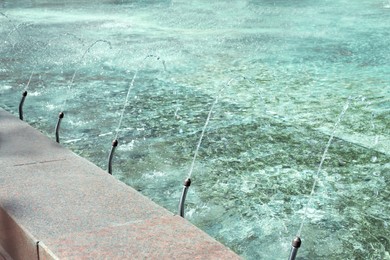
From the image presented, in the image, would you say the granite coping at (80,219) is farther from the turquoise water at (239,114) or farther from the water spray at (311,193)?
the turquoise water at (239,114)

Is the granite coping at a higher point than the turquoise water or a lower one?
higher

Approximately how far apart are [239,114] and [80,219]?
157 inches

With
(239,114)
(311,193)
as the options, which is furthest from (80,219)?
(239,114)

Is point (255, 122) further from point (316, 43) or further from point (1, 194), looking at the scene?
point (316, 43)

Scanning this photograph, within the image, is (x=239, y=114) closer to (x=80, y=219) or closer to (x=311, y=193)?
(x=311, y=193)

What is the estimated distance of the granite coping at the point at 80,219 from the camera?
11.2 ft

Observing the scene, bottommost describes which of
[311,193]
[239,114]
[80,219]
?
[239,114]

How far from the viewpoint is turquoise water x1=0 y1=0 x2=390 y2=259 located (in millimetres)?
4996

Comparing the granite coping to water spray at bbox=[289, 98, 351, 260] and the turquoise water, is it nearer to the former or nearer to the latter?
water spray at bbox=[289, 98, 351, 260]

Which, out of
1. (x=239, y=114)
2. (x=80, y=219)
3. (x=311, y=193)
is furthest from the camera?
(x=239, y=114)

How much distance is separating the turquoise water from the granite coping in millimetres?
911

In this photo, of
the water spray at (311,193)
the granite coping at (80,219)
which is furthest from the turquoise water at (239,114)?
the granite coping at (80,219)

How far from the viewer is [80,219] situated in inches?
148

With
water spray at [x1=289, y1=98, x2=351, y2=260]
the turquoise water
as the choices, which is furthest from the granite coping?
the turquoise water
